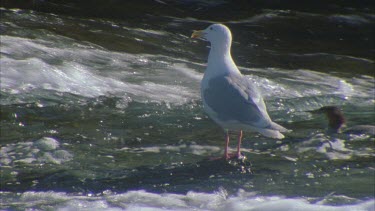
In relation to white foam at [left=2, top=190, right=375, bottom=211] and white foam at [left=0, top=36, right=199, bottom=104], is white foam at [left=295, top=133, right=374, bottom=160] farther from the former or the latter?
white foam at [left=0, top=36, right=199, bottom=104]

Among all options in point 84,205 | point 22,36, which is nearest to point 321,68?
point 22,36

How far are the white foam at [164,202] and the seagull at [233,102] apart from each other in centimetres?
63

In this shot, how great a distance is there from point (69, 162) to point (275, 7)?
35.8 ft

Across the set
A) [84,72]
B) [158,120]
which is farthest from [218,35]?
[84,72]

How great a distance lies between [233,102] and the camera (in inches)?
236

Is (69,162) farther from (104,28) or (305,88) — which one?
(104,28)

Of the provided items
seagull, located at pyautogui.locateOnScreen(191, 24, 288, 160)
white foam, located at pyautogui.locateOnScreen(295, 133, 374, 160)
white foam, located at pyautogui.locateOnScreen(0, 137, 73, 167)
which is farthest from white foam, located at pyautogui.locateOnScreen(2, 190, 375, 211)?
white foam, located at pyautogui.locateOnScreen(295, 133, 374, 160)

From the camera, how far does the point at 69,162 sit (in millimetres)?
6086

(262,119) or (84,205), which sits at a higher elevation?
(262,119)

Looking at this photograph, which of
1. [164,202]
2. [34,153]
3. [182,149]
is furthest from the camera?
[182,149]

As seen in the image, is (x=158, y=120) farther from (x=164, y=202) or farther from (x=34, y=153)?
(x=164, y=202)

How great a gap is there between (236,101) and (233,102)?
0.08ft

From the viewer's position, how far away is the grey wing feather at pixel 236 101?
5.88 meters

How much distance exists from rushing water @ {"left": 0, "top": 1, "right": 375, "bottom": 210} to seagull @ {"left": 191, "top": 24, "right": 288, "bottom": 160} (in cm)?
33
